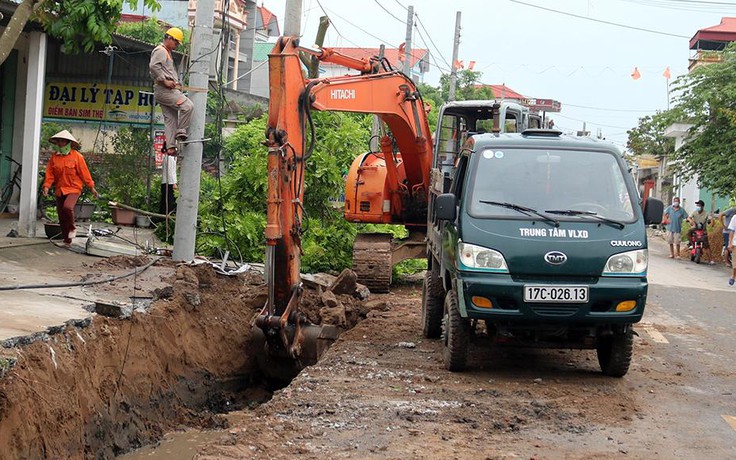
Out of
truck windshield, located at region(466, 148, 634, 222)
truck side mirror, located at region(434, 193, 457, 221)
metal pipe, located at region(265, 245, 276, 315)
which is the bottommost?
metal pipe, located at region(265, 245, 276, 315)

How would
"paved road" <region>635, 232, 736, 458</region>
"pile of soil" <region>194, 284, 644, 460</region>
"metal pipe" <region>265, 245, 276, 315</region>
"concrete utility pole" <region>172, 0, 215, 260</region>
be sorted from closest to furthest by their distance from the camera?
"pile of soil" <region>194, 284, 644, 460</region>, "paved road" <region>635, 232, 736, 458</region>, "metal pipe" <region>265, 245, 276, 315</region>, "concrete utility pole" <region>172, 0, 215, 260</region>

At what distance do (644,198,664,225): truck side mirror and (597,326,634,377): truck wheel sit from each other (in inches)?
43.3

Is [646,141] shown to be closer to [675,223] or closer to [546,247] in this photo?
[675,223]

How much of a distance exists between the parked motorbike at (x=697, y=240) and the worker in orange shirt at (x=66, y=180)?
19698mm

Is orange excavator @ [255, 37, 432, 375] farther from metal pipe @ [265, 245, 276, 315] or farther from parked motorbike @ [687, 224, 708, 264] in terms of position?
parked motorbike @ [687, 224, 708, 264]

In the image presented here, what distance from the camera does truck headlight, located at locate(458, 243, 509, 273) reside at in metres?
A: 8.98

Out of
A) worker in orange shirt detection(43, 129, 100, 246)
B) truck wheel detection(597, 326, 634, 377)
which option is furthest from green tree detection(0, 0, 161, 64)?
truck wheel detection(597, 326, 634, 377)

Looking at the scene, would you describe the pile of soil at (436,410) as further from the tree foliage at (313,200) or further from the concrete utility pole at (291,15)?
the tree foliage at (313,200)

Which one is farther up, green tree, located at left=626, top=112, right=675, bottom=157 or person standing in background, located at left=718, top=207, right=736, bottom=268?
green tree, located at left=626, top=112, right=675, bottom=157

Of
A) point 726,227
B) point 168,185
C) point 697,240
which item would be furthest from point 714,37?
point 168,185

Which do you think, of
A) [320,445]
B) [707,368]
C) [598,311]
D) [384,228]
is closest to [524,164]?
[598,311]

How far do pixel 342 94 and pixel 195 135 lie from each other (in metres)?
2.56

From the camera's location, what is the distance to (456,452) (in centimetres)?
680

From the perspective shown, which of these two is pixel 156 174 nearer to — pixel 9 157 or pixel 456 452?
pixel 9 157
